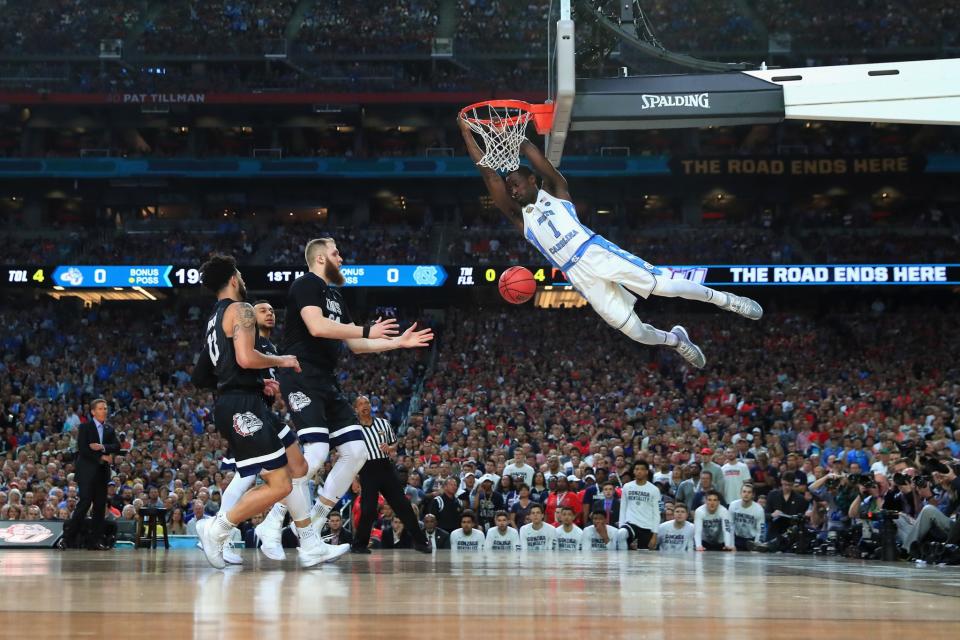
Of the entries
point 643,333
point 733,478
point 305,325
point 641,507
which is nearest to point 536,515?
point 641,507

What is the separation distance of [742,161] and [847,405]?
1829 centimetres

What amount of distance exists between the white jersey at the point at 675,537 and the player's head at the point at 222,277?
8.62 metres

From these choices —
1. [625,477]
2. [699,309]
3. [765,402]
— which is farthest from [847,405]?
[699,309]

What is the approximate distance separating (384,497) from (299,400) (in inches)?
86.0

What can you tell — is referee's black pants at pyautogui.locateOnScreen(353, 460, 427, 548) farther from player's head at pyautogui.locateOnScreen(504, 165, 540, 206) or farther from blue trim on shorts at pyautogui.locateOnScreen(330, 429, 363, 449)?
player's head at pyautogui.locateOnScreen(504, 165, 540, 206)

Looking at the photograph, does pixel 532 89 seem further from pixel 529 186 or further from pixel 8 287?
pixel 529 186

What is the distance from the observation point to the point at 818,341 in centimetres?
3303

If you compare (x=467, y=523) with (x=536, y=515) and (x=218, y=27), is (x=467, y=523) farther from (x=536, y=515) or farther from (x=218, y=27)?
(x=218, y=27)

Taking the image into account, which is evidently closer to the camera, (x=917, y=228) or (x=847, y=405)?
(x=847, y=405)

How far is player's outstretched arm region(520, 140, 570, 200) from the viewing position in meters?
9.61

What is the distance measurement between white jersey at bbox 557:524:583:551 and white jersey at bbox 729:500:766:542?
2251 millimetres

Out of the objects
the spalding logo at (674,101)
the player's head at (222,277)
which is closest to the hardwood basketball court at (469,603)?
the player's head at (222,277)

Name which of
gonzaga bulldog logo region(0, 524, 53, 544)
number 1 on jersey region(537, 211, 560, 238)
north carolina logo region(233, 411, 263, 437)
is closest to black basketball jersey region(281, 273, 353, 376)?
north carolina logo region(233, 411, 263, 437)

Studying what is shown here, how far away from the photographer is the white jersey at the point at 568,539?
14375 mm
